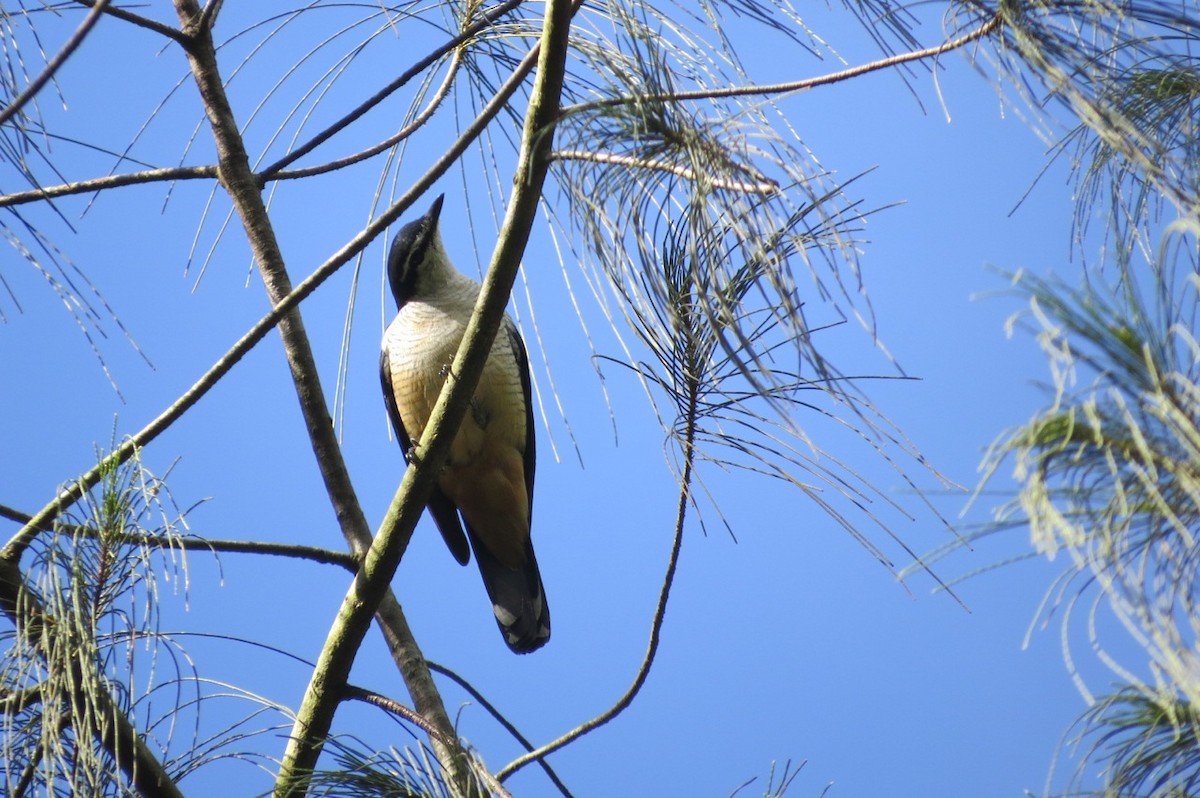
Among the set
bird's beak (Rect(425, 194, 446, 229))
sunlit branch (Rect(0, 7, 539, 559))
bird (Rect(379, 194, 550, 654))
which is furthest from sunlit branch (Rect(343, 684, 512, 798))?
bird's beak (Rect(425, 194, 446, 229))

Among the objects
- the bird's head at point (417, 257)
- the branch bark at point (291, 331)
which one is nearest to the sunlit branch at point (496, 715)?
the branch bark at point (291, 331)

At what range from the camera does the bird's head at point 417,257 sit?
3.92m

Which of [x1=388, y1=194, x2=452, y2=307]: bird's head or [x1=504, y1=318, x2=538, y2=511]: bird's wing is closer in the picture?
[x1=504, y1=318, x2=538, y2=511]: bird's wing

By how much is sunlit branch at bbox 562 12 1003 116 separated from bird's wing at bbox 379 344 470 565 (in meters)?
1.96

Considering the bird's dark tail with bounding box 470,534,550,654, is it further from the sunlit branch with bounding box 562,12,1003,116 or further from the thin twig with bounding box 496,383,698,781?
the sunlit branch with bounding box 562,12,1003,116

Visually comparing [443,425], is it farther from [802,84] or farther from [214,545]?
[802,84]

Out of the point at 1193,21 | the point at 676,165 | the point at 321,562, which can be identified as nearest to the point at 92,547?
the point at 321,562

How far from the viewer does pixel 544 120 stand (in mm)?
1732

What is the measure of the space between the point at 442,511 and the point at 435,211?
1046mm

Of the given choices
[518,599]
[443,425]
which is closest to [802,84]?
[443,425]

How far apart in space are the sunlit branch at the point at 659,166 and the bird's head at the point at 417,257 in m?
2.25

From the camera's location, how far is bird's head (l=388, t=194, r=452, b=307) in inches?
154

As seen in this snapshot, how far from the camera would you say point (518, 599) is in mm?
3672

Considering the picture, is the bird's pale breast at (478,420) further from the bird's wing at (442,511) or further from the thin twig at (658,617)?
the thin twig at (658,617)
